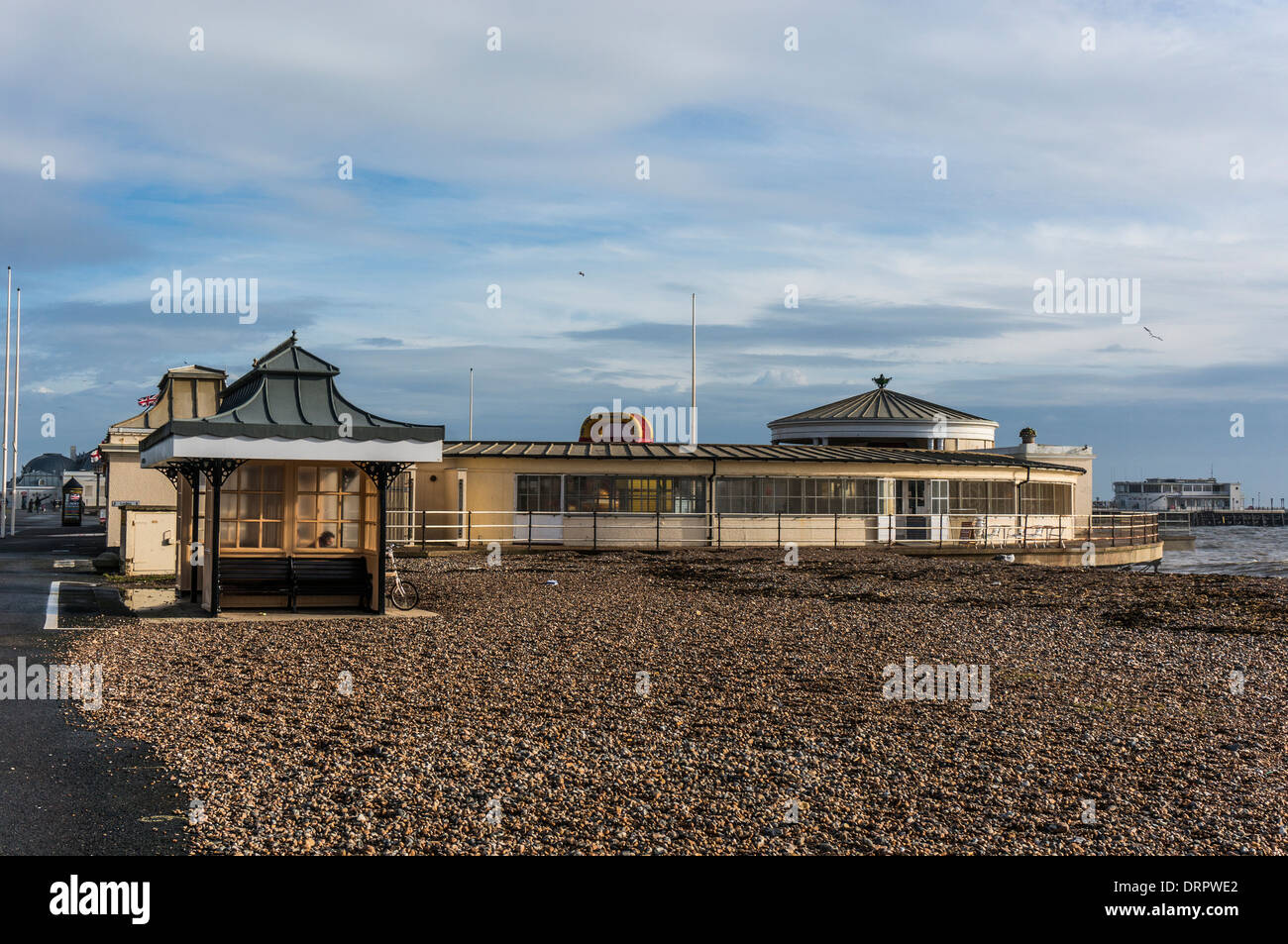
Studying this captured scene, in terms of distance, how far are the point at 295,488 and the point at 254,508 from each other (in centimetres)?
73

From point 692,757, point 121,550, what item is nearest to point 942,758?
point 692,757

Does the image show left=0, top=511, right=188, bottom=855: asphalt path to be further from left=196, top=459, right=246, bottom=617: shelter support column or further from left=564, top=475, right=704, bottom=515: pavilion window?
left=564, top=475, right=704, bottom=515: pavilion window

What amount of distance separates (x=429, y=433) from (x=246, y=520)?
3.35 m

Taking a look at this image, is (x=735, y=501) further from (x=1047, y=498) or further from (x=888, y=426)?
(x=888, y=426)

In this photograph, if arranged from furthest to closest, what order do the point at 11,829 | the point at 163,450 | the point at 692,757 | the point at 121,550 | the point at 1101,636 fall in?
the point at 121,550 < the point at 163,450 < the point at 1101,636 < the point at 692,757 < the point at 11,829

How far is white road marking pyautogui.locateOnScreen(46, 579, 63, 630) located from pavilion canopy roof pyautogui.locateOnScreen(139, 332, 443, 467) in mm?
2872

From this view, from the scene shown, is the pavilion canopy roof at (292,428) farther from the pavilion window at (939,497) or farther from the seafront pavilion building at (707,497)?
the pavilion window at (939,497)

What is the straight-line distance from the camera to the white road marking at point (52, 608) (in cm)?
1625

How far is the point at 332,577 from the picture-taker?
18.0m

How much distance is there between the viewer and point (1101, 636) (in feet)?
52.1

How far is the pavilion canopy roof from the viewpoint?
54.5 feet

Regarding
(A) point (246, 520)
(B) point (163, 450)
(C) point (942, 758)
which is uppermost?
(B) point (163, 450)

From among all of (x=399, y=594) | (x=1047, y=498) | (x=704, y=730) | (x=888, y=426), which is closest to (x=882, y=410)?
(x=888, y=426)
